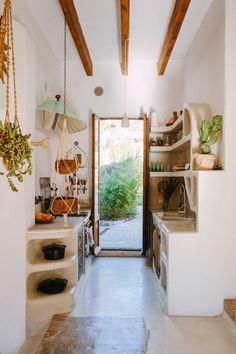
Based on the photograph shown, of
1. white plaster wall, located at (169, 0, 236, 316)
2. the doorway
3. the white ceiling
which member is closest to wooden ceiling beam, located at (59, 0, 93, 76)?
the white ceiling

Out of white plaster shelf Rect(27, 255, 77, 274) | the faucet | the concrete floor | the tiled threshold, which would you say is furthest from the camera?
the faucet

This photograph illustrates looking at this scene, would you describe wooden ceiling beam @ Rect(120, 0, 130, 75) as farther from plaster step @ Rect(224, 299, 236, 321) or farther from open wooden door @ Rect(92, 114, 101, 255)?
plaster step @ Rect(224, 299, 236, 321)

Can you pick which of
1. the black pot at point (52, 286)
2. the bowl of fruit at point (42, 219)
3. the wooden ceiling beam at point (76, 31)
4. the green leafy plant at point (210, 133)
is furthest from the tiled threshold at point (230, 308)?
the wooden ceiling beam at point (76, 31)

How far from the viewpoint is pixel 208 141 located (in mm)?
3295

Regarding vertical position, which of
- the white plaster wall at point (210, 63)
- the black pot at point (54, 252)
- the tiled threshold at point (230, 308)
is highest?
the white plaster wall at point (210, 63)

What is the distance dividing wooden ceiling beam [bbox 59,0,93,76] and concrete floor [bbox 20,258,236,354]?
11.2ft

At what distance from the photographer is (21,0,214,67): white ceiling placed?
3713 millimetres

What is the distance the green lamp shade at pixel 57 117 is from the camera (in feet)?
12.6

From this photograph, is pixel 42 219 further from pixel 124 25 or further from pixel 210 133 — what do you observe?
pixel 124 25

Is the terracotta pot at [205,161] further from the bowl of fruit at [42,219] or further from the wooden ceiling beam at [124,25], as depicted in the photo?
the wooden ceiling beam at [124,25]

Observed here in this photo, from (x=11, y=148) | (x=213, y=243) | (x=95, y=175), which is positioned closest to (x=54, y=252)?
(x=213, y=243)

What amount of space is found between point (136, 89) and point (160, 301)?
3729 millimetres

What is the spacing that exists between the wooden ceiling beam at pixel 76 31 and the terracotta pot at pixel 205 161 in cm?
231

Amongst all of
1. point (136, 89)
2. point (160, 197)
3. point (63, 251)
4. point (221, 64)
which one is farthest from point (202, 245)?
point (136, 89)
